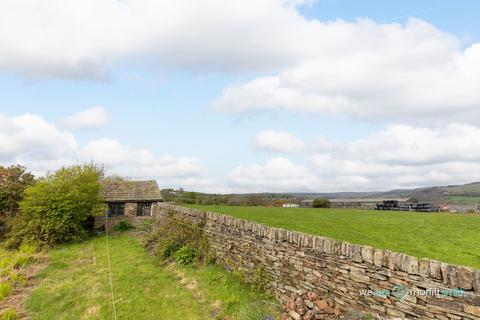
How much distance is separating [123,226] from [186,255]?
14699 millimetres

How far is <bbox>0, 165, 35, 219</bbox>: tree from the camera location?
2423 centimetres

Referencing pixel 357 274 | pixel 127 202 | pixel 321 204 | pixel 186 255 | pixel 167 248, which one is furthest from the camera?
pixel 321 204

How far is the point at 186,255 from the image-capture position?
13406 millimetres

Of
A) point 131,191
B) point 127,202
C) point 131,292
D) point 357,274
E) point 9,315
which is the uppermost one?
point 131,191

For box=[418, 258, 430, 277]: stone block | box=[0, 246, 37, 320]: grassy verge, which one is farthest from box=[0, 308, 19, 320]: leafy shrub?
box=[418, 258, 430, 277]: stone block

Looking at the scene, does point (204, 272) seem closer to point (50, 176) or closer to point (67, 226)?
point (67, 226)

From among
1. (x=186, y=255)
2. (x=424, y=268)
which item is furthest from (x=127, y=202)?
(x=424, y=268)

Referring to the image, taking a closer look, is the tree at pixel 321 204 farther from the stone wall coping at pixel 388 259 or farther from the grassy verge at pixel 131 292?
the stone wall coping at pixel 388 259

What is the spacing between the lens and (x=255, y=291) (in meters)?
9.45

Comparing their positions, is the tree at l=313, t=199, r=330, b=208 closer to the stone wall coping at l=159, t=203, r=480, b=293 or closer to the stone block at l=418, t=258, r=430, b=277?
the stone wall coping at l=159, t=203, r=480, b=293

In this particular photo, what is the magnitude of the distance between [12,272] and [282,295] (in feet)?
42.4

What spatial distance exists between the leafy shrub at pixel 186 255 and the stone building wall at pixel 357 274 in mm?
2724

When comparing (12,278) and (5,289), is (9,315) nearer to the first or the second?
(5,289)

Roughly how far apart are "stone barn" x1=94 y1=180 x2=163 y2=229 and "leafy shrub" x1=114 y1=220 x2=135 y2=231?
507 mm
